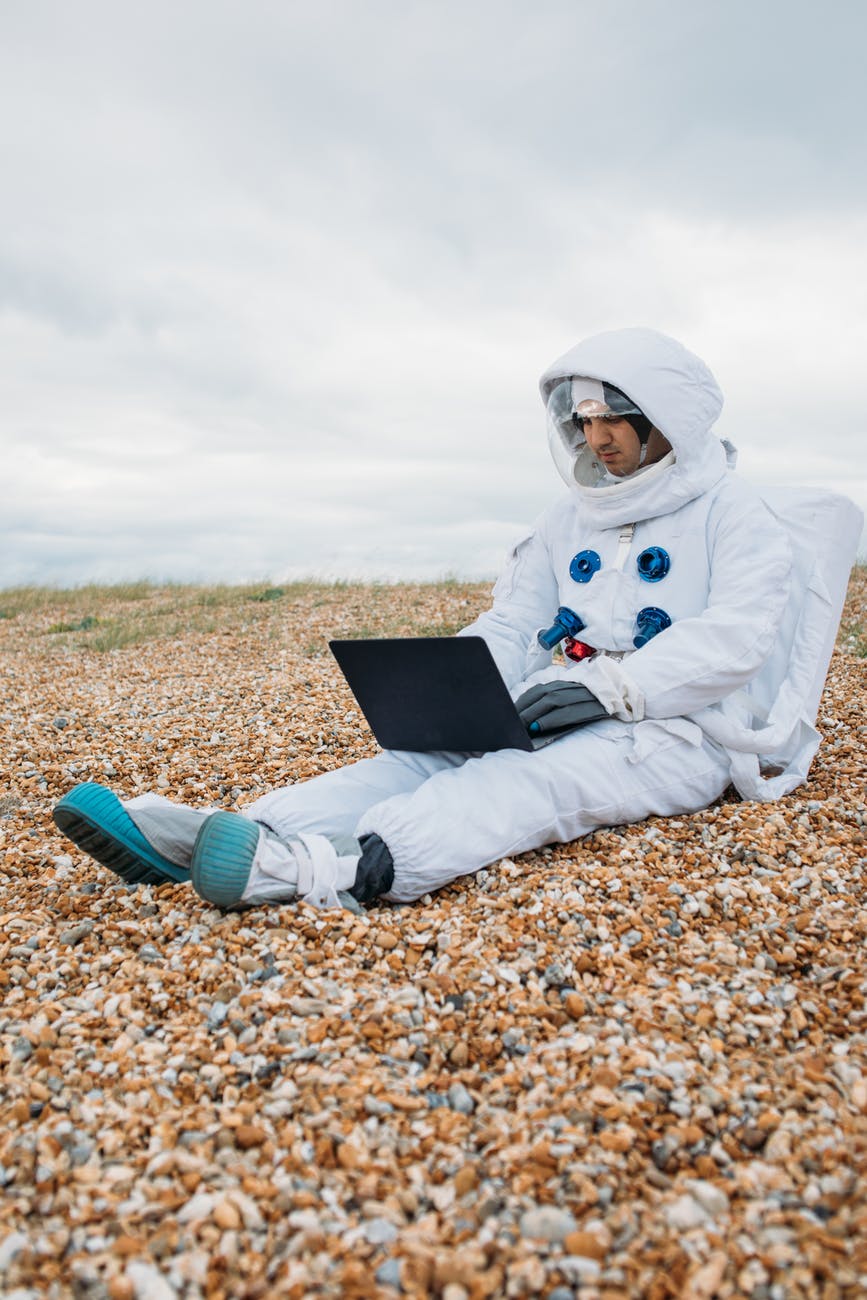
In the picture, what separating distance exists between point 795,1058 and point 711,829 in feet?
5.13

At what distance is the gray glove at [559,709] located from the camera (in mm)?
4043

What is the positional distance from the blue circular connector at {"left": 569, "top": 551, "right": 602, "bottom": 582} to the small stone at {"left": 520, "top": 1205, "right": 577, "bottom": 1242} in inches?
118

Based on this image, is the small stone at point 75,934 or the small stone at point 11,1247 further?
the small stone at point 75,934

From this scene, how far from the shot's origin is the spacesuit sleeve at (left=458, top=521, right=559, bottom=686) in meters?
4.89

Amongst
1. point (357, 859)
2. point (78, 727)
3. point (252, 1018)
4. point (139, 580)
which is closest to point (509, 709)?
point (357, 859)

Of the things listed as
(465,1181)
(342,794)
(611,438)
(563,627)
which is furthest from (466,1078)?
(611,438)

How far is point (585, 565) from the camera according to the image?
4.64 m

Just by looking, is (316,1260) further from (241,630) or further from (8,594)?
(8,594)

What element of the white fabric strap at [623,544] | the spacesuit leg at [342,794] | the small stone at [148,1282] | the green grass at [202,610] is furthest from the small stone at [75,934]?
the green grass at [202,610]

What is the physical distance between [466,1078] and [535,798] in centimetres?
138

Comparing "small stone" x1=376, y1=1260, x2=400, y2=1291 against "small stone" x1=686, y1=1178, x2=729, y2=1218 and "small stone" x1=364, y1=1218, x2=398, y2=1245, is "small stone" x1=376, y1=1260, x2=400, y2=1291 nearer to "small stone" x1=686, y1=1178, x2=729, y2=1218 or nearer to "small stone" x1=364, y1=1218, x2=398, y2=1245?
"small stone" x1=364, y1=1218, x2=398, y2=1245

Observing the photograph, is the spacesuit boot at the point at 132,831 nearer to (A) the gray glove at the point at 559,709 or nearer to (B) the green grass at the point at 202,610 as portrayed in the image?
(A) the gray glove at the point at 559,709

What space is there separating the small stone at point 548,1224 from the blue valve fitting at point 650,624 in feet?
8.60

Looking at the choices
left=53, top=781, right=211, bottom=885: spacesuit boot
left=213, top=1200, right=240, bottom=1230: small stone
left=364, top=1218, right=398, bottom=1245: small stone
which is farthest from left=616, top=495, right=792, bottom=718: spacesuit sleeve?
left=213, top=1200, right=240, bottom=1230: small stone
